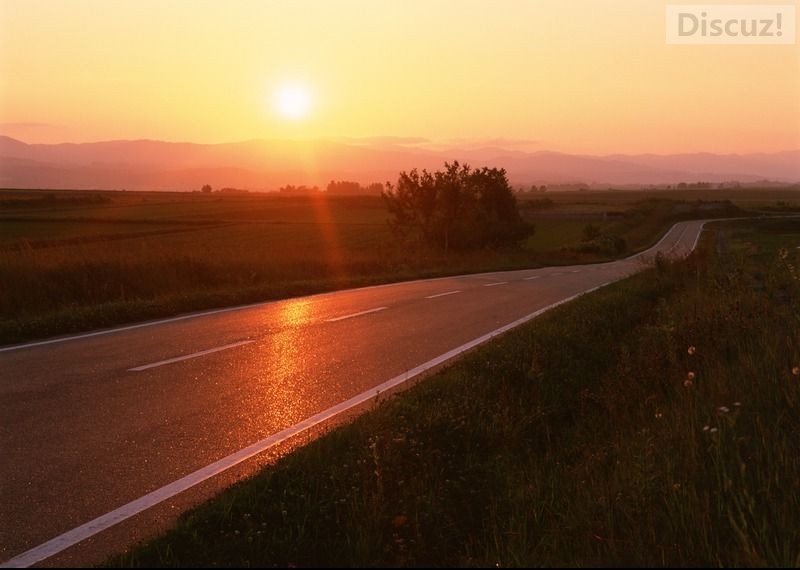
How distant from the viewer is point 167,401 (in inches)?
282

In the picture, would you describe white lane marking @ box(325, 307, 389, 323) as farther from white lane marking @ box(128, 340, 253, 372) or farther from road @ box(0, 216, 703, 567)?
white lane marking @ box(128, 340, 253, 372)

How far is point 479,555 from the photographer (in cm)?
409

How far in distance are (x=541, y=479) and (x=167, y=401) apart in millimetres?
3962

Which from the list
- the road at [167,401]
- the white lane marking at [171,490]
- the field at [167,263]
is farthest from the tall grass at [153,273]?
the white lane marking at [171,490]

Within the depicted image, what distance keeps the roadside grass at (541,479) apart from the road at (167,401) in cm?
65

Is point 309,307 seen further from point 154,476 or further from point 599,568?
point 599,568

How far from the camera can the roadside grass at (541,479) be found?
3.81 metres

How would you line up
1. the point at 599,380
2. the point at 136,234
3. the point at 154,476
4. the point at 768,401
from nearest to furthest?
1. the point at 154,476
2. the point at 768,401
3. the point at 599,380
4. the point at 136,234

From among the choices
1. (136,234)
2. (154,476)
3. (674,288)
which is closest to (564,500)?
(154,476)

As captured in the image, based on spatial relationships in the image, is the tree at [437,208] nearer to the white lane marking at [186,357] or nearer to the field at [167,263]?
the field at [167,263]

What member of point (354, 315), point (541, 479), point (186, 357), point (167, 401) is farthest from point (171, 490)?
point (354, 315)

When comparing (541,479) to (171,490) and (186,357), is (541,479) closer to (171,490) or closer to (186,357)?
(171,490)

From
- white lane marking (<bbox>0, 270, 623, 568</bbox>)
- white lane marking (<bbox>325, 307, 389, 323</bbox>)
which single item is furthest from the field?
white lane marking (<bbox>0, 270, 623, 568</bbox>)

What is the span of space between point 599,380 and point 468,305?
23.5 ft
